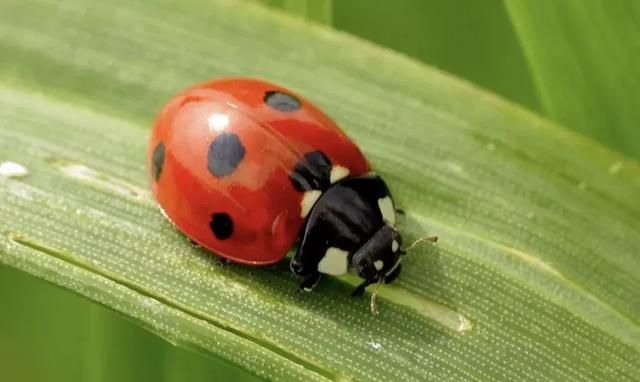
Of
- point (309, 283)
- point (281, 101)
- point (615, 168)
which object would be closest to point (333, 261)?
point (309, 283)

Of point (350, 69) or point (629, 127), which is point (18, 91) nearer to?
point (350, 69)

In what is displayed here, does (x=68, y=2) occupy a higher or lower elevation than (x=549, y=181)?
higher

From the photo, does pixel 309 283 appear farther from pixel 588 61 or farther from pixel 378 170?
pixel 588 61

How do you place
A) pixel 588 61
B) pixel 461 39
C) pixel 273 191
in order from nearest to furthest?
pixel 273 191 < pixel 588 61 < pixel 461 39

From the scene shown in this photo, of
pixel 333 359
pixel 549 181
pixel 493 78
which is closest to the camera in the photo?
pixel 333 359

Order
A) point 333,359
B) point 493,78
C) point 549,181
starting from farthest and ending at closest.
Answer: point 493,78, point 549,181, point 333,359

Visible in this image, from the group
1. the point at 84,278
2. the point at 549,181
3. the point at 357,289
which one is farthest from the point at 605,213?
the point at 84,278
